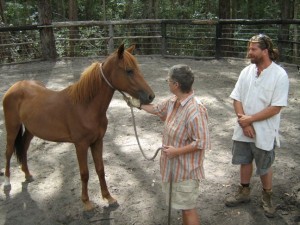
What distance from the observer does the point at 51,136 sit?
335 cm

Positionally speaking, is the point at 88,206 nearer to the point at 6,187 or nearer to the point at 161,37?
the point at 6,187

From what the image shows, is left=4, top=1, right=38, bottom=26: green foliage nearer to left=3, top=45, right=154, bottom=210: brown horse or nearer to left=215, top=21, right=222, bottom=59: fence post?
left=215, top=21, right=222, bottom=59: fence post

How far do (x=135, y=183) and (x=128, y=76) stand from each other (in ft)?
4.85

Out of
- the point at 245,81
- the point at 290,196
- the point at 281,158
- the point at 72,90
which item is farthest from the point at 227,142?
the point at 72,90

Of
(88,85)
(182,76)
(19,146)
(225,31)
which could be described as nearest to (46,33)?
(225,31)

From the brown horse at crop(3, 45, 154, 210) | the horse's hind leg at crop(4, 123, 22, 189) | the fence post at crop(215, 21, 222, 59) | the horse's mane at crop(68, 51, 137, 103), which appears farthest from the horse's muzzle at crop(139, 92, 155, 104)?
the fence post at crop(215, 21, 222, 59)

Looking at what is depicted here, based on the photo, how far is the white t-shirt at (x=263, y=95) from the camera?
2746mm

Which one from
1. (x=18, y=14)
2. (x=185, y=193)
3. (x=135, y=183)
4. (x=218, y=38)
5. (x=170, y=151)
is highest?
(x=18, y=14)

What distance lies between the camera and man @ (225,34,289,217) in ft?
9.05

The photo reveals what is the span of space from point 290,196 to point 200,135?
1.63 m

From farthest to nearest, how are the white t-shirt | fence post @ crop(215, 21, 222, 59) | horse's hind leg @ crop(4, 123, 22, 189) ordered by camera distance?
fence post @ crop(215, 21, 222, 59) < horse's hind leg @ crop(4, 123, 22, 189) < the white t-shirt

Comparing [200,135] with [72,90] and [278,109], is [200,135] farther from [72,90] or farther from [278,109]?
[72,90]

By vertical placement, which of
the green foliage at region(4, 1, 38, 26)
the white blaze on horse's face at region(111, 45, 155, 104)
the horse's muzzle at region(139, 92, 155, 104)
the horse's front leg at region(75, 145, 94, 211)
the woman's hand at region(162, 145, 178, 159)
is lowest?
the horse's front leg at region(75, 145, 94, 211)

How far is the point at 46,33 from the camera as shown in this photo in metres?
10.2
